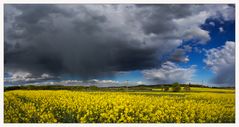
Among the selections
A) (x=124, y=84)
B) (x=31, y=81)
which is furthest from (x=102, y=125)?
(x=31, y=81)

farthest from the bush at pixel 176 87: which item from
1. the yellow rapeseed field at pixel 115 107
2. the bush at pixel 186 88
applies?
the yellow rapeseed field at pixel 115 107

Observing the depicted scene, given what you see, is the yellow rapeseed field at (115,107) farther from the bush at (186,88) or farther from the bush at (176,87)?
the bush at (176,87)

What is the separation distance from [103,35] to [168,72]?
1593mm

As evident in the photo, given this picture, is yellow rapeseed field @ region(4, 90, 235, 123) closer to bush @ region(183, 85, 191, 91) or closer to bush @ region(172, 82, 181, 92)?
bush @ region(183, 85, 191, 91)

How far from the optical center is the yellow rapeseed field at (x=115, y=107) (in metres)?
9.77

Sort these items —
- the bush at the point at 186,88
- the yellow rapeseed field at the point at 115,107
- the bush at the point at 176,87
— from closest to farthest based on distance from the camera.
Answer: the yellow rapeseed field at the point at 115,107
the bush at the point at 176,87
the bush at the point at 186,88

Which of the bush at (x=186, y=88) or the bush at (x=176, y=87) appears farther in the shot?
the bush at (x=186, y=88)

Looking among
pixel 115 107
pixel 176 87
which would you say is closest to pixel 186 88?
pixel 176 87

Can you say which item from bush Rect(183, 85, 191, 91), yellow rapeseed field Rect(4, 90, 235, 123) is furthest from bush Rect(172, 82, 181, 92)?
yellow rapeseed field Rect(4, 90, 235, 123)

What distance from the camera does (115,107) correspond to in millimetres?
10203

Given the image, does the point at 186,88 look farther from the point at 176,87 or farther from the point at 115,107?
the point at 115,107

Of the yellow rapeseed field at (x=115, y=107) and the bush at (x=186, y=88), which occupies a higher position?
the bush at (x=186, y=88)

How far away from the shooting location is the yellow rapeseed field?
977 centimetres

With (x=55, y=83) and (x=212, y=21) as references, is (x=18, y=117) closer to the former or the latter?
(x=55, y=83)
